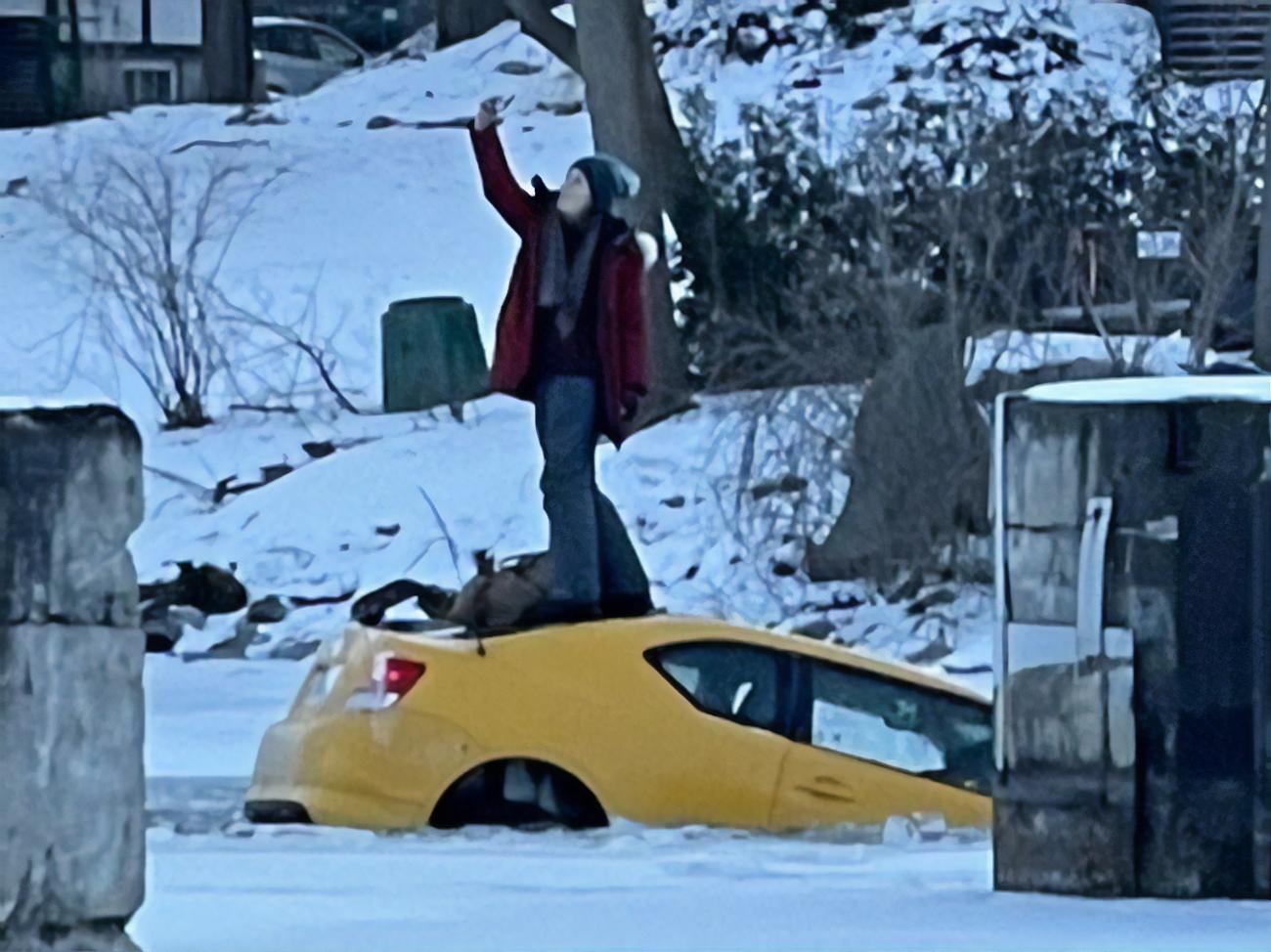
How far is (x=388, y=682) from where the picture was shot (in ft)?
32.2

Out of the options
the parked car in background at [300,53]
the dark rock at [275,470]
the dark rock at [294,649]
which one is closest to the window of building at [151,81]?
the parked car in background at [300,53]

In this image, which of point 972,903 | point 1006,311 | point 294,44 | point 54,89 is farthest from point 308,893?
point 294,44

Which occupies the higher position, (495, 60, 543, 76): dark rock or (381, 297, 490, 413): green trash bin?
(495, 60, 543, 76): dark rock

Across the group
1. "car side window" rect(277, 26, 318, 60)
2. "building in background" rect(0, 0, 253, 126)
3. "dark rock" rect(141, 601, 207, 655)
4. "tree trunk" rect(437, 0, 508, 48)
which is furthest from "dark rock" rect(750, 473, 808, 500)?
"car side window" rect(277, 26, 318, 60)

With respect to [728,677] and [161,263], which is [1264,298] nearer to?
[161,263]

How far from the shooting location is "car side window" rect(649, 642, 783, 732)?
32.5 ft

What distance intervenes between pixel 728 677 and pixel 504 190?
2.07 meters

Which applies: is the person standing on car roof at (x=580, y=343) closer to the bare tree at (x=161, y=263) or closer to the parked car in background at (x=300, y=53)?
the bare tree at (x=161, y=263)

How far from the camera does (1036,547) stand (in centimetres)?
760

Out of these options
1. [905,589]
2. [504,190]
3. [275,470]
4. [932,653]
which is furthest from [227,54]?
[504,190]

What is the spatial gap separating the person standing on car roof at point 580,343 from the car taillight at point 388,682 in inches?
48.0

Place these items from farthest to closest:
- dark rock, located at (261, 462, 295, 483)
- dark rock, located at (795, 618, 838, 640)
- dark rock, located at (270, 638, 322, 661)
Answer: dark rock, located at (261, 462, 295, 483), dark rock, located at (270, 638, 322, 661), dark rock, located at (795, 618, 838, 640)

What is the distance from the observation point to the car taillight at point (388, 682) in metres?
9.79

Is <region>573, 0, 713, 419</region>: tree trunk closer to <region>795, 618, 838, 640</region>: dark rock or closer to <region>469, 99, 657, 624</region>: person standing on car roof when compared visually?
<region>795, 618, 838, 640</region>: dark rock
